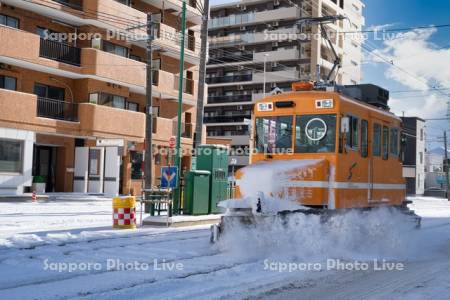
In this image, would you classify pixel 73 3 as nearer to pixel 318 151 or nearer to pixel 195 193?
pixel 195 193

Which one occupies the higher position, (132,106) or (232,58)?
(232,58)

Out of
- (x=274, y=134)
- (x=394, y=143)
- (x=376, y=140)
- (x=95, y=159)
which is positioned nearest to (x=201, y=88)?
(x=95, y=159)

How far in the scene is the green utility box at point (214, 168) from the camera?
18438 millimetres

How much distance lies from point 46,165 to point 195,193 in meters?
15.2

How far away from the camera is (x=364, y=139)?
12.3 metres

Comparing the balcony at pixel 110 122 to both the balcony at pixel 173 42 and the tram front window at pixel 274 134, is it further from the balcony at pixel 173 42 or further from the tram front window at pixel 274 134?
the tram front window at pixel 274 134

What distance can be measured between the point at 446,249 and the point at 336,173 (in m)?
3.88

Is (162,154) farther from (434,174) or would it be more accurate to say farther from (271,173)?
(434,174)

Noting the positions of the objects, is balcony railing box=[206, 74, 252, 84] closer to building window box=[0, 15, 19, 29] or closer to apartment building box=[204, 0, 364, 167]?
apartment building box=[204, 0, 364, 167]

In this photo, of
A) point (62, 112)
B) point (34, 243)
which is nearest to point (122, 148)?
point (62, 112)

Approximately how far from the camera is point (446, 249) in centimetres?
1270

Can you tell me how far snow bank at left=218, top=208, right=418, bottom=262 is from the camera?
10273mm

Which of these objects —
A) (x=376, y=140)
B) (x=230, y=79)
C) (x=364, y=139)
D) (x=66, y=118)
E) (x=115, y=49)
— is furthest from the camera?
(x=230, y=79)

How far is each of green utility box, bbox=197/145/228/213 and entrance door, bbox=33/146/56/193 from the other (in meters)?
13.9
